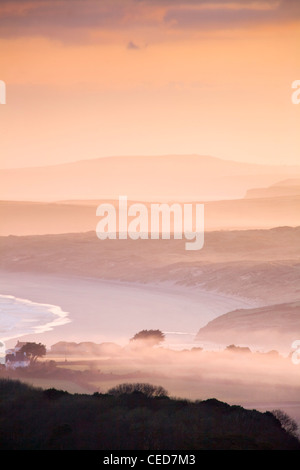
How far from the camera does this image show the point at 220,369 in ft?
163

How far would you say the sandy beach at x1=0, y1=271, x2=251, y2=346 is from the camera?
8905 cm

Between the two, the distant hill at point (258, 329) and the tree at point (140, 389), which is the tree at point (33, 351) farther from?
the distant hill at point (258, 329)

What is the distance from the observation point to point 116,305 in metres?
120

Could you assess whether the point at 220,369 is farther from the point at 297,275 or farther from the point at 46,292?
the point at 297,275

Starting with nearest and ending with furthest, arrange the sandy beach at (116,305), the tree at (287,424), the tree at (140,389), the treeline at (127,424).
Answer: the treeline at (127,424), the tree at (287,424), the tree at (140,389), the sandy beach at (116,305)

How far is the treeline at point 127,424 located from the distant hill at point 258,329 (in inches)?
1745

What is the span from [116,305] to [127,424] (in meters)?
92.0

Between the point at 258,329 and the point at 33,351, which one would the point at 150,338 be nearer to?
the point at 258,329

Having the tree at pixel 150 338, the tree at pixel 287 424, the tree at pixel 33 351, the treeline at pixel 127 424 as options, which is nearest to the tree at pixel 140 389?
the treeline at pixel 127 424

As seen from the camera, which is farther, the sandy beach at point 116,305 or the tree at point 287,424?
the sandy beach at point 116,305

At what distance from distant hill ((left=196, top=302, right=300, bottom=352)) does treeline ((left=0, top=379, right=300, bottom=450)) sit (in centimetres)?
4433

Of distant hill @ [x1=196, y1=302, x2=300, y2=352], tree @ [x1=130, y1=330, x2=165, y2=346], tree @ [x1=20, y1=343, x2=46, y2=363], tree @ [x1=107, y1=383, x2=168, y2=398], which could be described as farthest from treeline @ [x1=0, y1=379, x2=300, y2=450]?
distant hill @ [x1=196, y1=302, x2=300, y2=352]

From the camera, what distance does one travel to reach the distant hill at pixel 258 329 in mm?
80250
